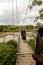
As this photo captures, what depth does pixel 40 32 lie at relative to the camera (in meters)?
3.48

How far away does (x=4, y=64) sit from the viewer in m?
7.63

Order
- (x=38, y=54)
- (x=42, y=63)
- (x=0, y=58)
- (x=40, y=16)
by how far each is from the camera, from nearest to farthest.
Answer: (x=42, y=63), (x=38, y=54), (x=0, y=58), (x=40, y=16)

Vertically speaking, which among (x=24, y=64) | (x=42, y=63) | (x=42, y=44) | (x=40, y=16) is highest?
(x=42, y=44)

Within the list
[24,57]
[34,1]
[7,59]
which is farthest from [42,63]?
[34,1]

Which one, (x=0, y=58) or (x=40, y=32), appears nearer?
(x=40, y=32)

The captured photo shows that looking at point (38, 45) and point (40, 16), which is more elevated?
point (38, 45)

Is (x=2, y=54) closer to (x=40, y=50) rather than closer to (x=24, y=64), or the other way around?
(x=24, y=64)

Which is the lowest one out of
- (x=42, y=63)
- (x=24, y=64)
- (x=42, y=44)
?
(x=24, y=64)

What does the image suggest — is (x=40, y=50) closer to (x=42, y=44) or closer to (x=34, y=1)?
(x=42, y=44)

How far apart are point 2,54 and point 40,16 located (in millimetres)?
6863

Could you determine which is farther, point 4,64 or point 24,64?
point 4,64

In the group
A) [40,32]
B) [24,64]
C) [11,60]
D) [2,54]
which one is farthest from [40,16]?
[40,32]

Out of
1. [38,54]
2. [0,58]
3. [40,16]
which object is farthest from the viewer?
[40,16]

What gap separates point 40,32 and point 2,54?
642 centimetres
